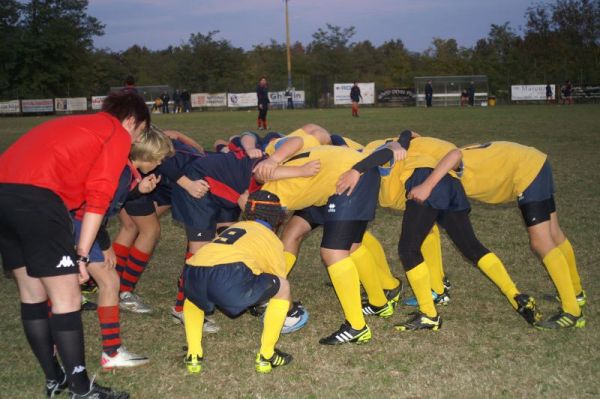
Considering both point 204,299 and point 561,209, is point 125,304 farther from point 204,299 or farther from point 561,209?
point 561,209

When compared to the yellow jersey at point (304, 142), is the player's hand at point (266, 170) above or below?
below

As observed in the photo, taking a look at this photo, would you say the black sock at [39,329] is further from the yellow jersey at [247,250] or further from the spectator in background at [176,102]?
the spectator in background at [176,102]

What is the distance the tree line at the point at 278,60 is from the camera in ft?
188

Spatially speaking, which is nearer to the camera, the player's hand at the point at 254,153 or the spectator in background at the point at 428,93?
the player's hand at the point at 254,153

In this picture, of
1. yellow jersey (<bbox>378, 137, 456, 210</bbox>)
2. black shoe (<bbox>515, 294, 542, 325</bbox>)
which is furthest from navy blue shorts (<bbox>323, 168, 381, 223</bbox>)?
black shoe (<bbox>515, 294, 542, 325</bbox>)

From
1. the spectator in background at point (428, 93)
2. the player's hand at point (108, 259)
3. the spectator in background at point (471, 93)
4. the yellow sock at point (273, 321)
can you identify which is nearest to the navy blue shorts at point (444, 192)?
the yellow sock at point (273, 321)

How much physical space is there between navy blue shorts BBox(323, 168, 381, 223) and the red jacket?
5.34 feet

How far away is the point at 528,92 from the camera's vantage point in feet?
163

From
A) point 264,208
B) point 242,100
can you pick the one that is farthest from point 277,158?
point 242,100

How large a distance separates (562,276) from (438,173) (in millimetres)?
1307

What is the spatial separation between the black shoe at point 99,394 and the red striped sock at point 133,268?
2.12 metres

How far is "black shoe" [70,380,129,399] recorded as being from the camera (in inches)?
150

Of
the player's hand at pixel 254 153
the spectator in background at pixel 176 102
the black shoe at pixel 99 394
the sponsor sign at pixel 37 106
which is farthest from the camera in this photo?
the sponsor sign at pixel 37 106

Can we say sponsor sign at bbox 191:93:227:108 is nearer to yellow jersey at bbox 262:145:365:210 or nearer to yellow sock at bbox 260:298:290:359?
yellow jersey at bbox 262:145:365:210
